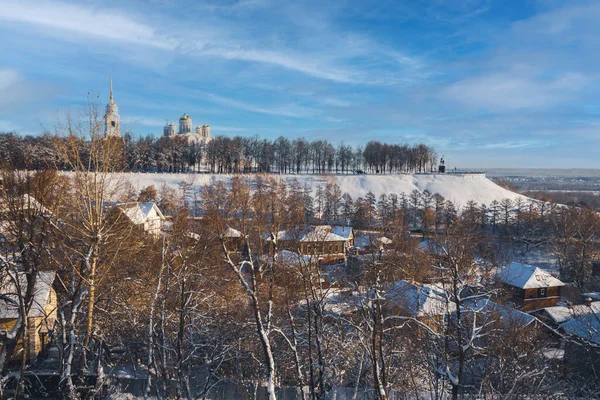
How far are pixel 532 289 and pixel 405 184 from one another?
45676 mm

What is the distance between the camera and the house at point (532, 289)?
20016 mm

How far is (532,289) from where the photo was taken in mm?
20031

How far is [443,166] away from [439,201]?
1479 inches

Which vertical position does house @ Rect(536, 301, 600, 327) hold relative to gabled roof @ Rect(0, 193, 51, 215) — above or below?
below

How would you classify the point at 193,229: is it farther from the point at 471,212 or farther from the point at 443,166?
the point at 443,166

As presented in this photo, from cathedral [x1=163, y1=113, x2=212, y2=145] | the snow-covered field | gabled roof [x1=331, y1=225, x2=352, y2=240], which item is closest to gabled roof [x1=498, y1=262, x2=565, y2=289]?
gabled roof [x1=331, y1=225, x2=352, y2=240]

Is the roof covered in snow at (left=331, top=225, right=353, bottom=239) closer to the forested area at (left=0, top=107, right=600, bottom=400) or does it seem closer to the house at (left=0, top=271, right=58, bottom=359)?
the forested area at (left=0, top=107, right=600, bottom=400)

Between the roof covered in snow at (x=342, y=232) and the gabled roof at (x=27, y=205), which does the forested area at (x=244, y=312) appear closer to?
the gabled roof at (x=27, y=205)

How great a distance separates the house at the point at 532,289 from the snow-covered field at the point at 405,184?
38437 millimetres

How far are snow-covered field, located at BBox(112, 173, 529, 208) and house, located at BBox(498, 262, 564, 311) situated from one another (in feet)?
126

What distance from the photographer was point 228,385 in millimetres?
10195

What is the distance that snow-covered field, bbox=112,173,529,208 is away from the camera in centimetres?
5916

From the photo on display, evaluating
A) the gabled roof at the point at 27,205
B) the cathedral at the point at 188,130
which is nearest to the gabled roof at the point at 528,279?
the gabled roof at the point at 27,205

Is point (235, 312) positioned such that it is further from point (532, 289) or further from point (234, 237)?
point (532, 289)
